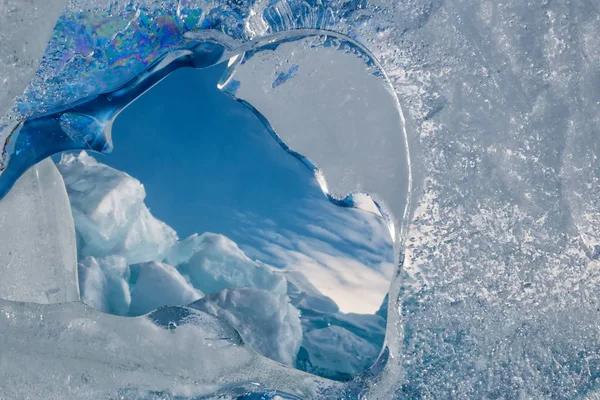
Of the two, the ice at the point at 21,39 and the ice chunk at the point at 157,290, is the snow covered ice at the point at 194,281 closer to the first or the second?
the ice chunk at the point at 157,290

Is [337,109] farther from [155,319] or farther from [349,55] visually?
[155,319]

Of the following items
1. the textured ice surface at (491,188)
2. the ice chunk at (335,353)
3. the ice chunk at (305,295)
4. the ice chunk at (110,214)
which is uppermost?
the textured ice surface at (491,188)

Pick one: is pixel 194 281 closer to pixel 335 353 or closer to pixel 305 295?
pixel 305 295

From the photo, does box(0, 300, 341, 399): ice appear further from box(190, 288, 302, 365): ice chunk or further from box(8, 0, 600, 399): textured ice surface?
box(190, 288, 302, 365): ice chunk

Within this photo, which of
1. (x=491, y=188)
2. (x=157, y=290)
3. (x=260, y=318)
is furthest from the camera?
(x=157, y=290)

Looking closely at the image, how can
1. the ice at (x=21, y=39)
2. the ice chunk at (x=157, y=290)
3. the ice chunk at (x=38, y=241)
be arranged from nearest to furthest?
the ice at (x=21, y=39) → the ice chunk at (x=38, y=241) → the ice chunk at (x=157, y=290)

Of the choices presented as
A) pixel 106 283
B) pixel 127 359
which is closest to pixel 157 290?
pixel 106 283

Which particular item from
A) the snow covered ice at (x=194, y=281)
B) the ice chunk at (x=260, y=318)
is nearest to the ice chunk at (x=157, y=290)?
the snow covered ice at (x=194, y=281)
